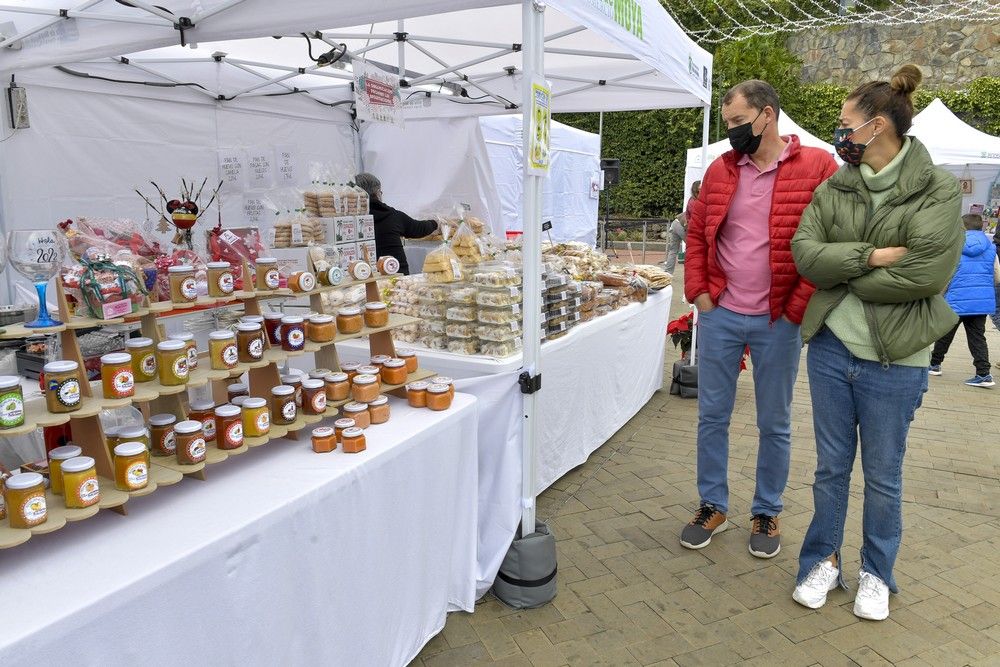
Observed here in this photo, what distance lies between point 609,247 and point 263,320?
15.6 meters

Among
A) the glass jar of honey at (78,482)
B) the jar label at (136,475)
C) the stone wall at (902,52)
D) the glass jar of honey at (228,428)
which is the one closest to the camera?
the glass jar of honey at (78,482)

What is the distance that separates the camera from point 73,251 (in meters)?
2.09

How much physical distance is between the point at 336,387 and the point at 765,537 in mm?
2012

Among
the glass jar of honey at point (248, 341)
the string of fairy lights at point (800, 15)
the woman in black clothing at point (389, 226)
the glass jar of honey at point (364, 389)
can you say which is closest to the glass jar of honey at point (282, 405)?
the glass jar of honey at point (248, 341)

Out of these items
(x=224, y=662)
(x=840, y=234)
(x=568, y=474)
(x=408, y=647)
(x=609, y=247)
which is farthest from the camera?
(x=609, y=247)

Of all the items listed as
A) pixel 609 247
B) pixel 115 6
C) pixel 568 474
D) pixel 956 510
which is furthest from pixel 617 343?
pixel 609 247

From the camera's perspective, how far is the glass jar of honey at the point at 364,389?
2.29 metres

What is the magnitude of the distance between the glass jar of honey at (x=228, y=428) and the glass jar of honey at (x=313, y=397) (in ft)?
0.97

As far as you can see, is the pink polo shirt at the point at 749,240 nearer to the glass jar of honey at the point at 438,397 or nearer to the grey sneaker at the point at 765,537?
the grey sneaker at the point at 765,537

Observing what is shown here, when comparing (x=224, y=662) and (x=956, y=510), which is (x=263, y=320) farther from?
(x=956, y=510)

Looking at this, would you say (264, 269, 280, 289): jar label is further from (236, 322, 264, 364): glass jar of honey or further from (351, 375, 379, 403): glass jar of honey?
(351, 375, 379, 403): glass jar of honey

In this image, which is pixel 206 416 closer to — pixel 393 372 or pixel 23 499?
pixel 23 499

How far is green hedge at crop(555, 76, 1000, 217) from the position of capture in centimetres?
1612

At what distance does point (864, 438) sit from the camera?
248 centimetres
